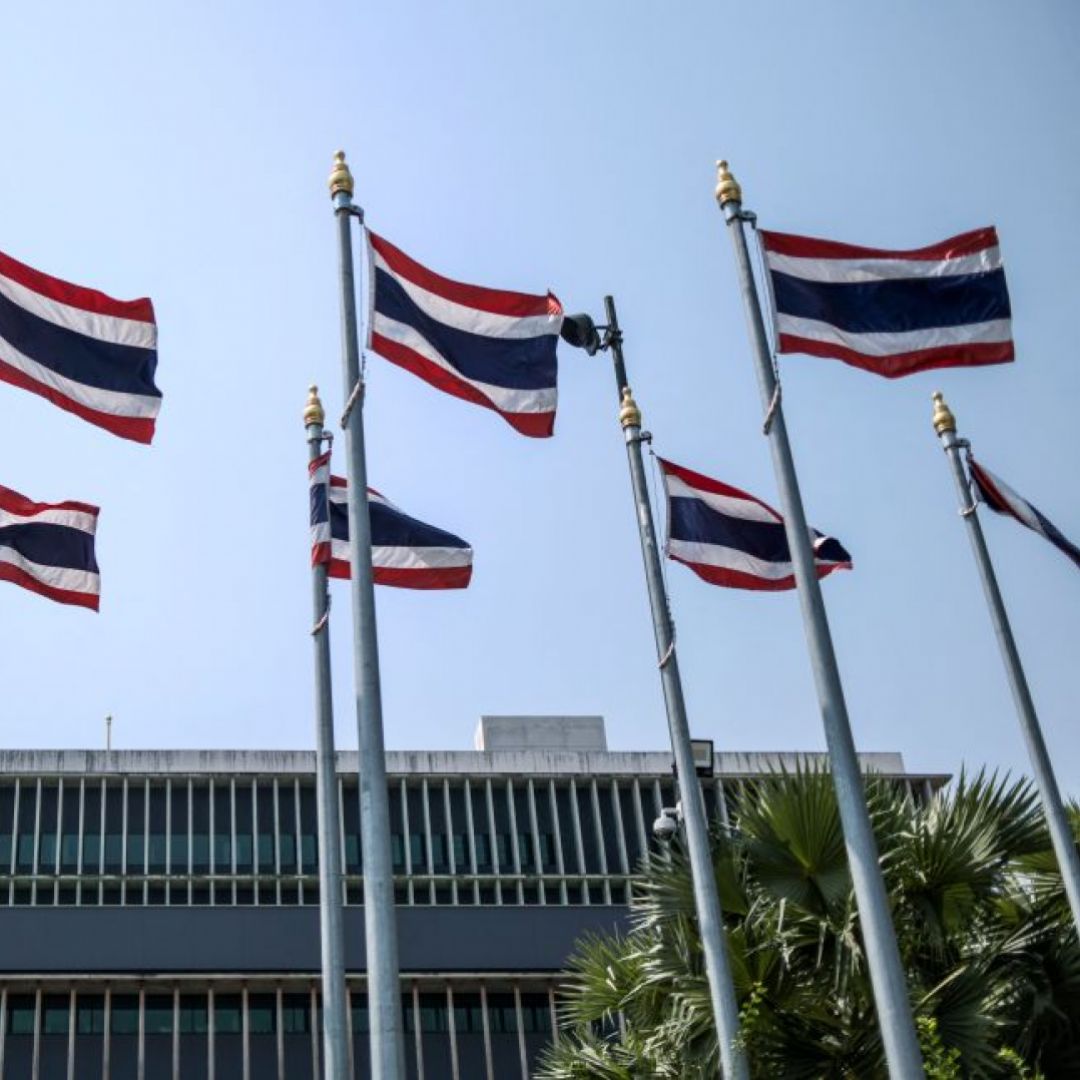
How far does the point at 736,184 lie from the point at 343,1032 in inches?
338

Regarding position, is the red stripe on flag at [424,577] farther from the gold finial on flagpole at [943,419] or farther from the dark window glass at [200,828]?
the dark window glass at [200,828]

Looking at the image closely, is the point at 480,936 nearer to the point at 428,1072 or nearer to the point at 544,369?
the point at 428,1072

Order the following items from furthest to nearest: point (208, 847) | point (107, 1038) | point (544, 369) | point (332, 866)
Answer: point (208, 847) → point (107, 1038) → point (332, 866) → point (544, 369)

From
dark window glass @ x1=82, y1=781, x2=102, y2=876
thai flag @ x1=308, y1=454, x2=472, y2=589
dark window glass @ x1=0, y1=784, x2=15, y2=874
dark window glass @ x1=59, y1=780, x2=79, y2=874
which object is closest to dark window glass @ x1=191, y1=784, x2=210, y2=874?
dark window glass @ x1=82, y1=781, x2=102, y2=876

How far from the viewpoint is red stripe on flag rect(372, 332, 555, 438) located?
15602 mm

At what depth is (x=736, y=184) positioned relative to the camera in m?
16.9

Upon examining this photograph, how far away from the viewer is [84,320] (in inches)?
655

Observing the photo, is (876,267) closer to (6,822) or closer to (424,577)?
(424,577)

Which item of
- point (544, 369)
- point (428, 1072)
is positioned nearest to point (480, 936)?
point (428, 1072)

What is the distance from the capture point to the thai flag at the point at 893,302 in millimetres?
16125

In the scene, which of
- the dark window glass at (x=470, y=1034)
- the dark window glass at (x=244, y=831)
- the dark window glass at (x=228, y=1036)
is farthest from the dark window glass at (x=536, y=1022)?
the dark window glass at (x=244, y=831)

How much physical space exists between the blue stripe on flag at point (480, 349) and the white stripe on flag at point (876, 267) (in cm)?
220

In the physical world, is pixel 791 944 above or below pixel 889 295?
below

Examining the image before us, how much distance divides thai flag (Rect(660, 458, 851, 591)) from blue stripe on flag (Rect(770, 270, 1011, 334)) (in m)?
2.65
